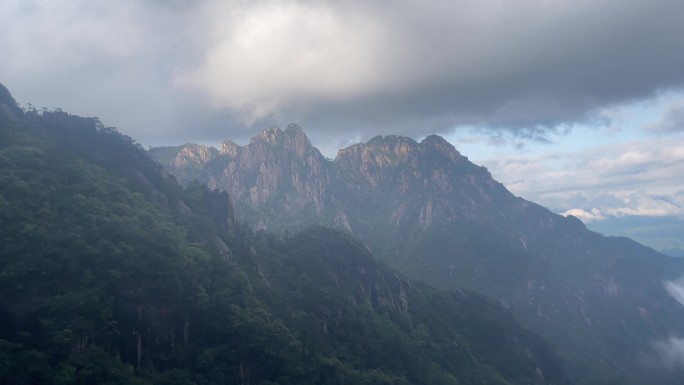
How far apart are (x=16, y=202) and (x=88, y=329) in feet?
112

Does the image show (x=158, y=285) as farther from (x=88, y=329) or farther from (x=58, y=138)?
(x=58, y=138)

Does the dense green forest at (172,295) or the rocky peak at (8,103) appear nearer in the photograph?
the dense green forest at (172,295)

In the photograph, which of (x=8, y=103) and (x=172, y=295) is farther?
(x=8, y=103)

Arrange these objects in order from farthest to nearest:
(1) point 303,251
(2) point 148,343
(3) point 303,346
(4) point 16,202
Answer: (1) point 303,251 < (3) point 303,346 < (4) point 16,202 < (2) point 148,343

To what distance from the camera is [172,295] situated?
103m

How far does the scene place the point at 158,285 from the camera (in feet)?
337

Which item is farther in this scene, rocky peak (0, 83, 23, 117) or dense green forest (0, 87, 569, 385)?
rocky peak (0, 83, 23, 117)

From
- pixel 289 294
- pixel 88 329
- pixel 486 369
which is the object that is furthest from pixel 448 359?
pixel 88 329

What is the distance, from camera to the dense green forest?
273ft

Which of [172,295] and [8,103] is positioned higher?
[8,103]

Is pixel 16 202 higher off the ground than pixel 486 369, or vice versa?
pixel 16 202

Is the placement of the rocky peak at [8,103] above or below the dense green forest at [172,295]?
above

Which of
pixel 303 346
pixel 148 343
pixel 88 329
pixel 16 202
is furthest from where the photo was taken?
pixel 303 346

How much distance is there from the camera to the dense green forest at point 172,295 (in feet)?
273
